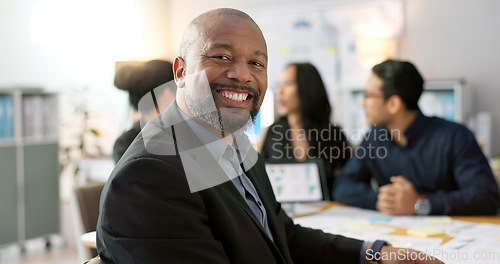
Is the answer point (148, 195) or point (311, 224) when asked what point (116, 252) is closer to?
point (148, 195)

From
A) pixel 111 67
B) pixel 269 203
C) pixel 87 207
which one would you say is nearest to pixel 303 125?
pixel 87 207

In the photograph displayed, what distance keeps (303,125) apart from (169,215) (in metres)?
2.15

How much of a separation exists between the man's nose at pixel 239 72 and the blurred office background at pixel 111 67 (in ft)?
11.1

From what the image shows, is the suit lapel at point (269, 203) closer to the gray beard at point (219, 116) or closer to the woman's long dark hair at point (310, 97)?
the gray beard at point (219, 116)

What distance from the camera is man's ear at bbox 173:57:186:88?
133cm

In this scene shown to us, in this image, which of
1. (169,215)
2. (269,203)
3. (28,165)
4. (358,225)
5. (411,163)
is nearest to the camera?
(169,215)

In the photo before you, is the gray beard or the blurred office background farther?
the blurred office background

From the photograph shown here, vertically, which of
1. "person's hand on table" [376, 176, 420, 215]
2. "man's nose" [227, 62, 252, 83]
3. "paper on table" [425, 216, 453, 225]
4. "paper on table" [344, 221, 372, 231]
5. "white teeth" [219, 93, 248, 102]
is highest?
"man's nose" [227, 62, 252, 83]

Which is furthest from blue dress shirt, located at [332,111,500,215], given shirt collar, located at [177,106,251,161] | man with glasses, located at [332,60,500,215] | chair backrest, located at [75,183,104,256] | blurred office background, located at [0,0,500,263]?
blurred office background, located at [0,0,500,263]

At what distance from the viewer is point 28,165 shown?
176 inches

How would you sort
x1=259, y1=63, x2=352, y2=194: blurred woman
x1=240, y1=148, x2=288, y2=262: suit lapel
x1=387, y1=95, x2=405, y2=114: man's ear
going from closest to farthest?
x1=240, y1=148, x2=288, y2=262: suit lapel < x1=387, y1=95, x2=405, y2=114: man's ear < x1=259, y1=63, x2=352, y2=194: blurred woman

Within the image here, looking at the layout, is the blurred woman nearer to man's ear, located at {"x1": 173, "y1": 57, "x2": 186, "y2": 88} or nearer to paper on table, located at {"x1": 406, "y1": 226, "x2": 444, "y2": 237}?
paper on table, located at {"x1": 406, "y1": 226, "x2": 444, "y2": 237}

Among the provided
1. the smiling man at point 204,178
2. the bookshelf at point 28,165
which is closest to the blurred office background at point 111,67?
the bookshelf at point 28,165

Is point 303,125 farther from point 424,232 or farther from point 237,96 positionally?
point 237,96
